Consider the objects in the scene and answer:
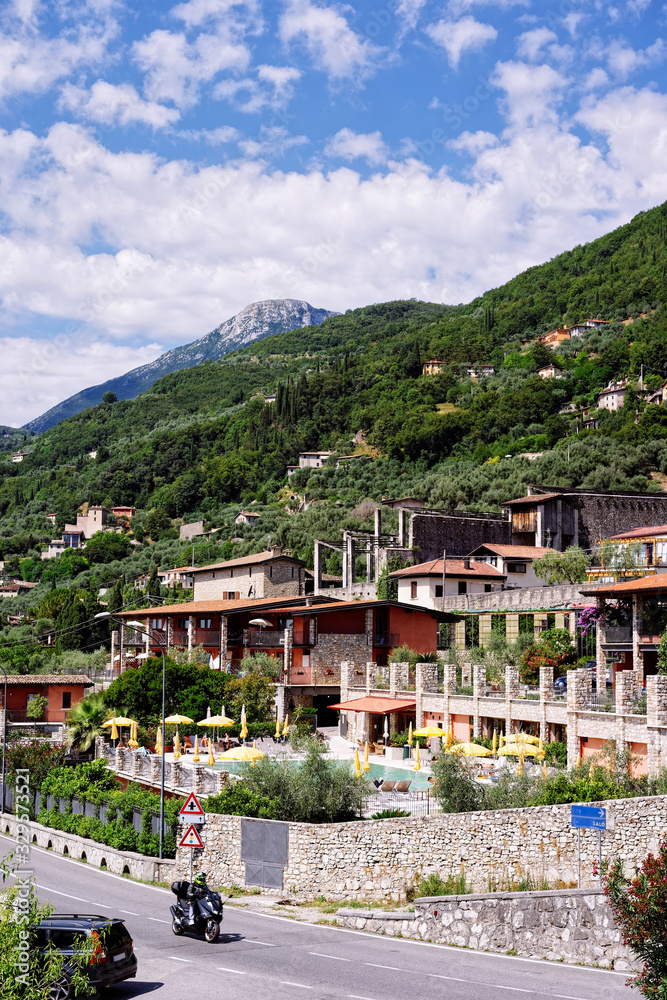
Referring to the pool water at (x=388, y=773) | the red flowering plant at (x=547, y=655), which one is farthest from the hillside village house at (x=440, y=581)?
the pool water at (x=388, y=773)

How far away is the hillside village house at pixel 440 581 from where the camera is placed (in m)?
59.9

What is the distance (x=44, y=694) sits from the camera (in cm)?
6144

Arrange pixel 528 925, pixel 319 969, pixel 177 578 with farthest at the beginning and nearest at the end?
pixel 177 578 → pixel 528 925 → pixel 319 969

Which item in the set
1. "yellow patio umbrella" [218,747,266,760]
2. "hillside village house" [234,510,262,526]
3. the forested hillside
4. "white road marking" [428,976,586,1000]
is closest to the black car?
"white road marking" [428,976,586,1000]

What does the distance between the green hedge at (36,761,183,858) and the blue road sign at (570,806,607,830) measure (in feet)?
39.4

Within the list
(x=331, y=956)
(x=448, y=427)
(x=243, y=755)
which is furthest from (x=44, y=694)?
(x=448, y=427)

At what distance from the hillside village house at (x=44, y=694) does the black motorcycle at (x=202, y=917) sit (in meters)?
41.2

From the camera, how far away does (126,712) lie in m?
50.0

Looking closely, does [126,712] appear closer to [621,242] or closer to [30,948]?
[30,948]

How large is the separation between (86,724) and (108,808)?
11094 millimetres

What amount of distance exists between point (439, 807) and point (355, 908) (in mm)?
4125

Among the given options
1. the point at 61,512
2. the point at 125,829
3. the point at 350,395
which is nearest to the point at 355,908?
the point at 125,829

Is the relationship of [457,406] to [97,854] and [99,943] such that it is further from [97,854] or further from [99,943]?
[99,943]

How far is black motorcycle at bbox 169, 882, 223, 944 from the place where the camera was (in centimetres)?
2098
